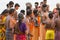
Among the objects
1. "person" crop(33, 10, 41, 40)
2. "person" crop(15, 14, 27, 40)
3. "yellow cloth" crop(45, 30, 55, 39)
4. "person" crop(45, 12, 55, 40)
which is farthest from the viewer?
"person" crop(33, 10, 41, 40)


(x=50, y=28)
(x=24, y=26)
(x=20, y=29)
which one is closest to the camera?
(x=24, y=26)

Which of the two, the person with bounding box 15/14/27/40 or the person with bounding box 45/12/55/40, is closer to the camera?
the person with bounding box 15/14/27/40

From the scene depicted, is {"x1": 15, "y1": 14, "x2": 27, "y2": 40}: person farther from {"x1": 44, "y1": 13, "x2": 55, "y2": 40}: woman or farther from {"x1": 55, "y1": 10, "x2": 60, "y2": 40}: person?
{"x1": 55, "y1": 10, "x2": 60, "y2": 40}: person

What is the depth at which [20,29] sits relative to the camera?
13727mm

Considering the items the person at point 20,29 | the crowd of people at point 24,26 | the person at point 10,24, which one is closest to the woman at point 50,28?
Result: the crowd of people at point 24,26

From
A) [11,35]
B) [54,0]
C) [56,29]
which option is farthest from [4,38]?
[54,0]

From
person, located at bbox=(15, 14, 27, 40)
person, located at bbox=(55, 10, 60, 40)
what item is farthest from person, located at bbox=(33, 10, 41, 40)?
person, located at bbox=(55, 10, 60, 40)

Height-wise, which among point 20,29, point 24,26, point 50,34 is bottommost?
point 50,34

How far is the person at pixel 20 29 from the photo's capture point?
13.5 m

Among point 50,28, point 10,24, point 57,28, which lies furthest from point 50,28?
point 10,24

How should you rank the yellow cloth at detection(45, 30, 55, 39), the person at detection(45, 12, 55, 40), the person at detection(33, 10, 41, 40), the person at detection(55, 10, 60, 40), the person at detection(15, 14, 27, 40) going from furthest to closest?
the person at detection(33, 10, 41, 40) → the yellow cloth at detection(45, 30, 55, 39) → the person at detection(45, 12, 55, 40) → the person at detection(15, 14, 27, 40) → the person at detection(55, 10, 60, 40)

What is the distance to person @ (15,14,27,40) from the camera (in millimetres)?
13526

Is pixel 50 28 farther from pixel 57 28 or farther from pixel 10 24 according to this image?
pixel 10 24

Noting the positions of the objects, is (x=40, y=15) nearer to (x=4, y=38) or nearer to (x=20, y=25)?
(x=4, y=38)
